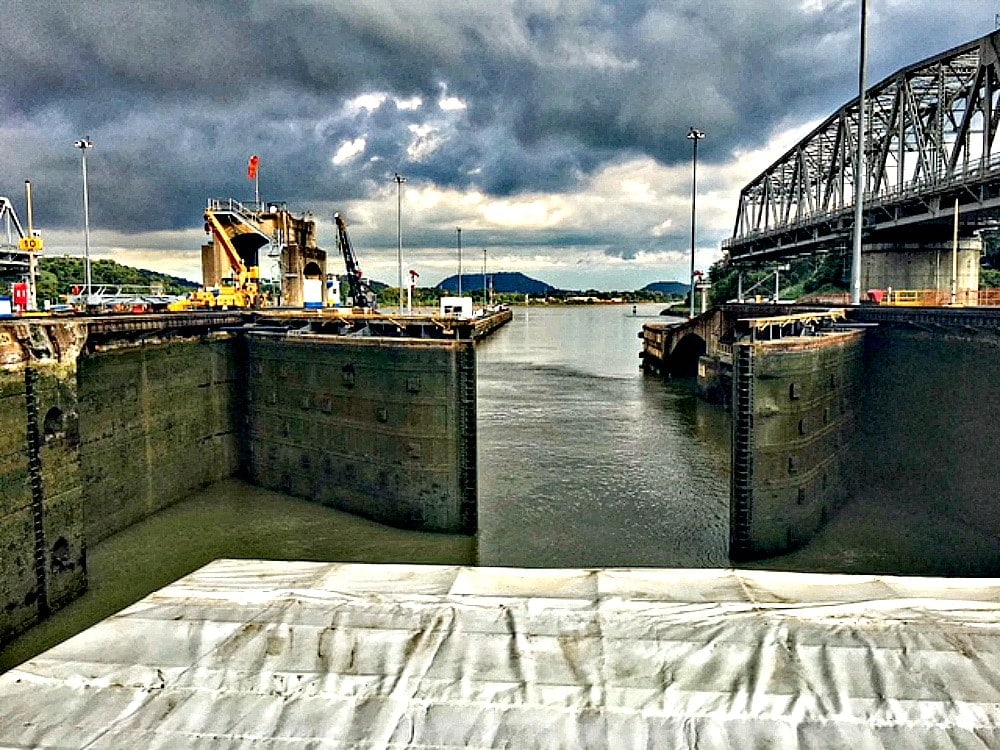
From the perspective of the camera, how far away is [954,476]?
22156mm

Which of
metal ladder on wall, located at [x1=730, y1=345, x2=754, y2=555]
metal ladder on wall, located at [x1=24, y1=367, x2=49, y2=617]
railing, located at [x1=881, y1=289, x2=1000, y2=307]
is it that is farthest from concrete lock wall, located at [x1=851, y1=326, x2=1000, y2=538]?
metal ladder on wall, located at [x1=24, y1=367, x2=49, y2=617]

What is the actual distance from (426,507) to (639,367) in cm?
5845

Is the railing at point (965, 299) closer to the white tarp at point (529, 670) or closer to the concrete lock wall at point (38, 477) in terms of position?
the white tarp at point (529, 670)

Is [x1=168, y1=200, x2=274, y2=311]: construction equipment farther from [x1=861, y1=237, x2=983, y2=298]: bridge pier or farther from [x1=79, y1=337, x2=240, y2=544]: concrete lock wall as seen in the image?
[x1=861, y1=237, x2=983, y2=298]: bridge pier

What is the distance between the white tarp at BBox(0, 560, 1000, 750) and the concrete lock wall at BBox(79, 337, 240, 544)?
17.2 m

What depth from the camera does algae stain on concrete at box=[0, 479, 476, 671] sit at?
1892cm

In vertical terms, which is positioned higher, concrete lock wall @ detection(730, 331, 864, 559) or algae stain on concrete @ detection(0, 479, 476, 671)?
concrete lock wall @ detection(730, 331, 864, 559)

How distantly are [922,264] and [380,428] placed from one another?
46.8 metres

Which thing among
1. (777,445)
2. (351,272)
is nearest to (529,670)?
(777,445)

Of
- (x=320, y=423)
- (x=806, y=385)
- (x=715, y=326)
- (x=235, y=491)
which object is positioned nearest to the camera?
(x=806, y=385)

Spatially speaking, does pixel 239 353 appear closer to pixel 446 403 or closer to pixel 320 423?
pixel 320 423

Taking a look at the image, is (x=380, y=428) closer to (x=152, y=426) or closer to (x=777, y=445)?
(x=152, y=426)

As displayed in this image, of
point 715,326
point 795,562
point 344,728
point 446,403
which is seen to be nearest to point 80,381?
point 446,403

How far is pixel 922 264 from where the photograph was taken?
51.4 meters
